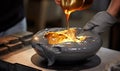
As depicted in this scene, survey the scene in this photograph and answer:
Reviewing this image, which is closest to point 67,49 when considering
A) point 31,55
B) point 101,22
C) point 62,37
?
point 62,37

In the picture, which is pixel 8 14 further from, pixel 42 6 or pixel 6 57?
pixel 42 6

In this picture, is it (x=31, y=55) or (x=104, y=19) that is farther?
(x=104, y=19)

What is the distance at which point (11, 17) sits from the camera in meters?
1.68

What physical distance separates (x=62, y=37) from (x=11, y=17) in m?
0.61

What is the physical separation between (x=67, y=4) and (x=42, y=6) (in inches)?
83.7

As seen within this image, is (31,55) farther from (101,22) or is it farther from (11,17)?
(11,17)

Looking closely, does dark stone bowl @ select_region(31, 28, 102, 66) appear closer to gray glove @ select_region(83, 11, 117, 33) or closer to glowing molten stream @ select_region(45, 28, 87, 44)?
glowing molten stream @ select_region(45, 28, 87, 44)

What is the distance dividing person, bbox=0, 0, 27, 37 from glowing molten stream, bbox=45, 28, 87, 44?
0.54m

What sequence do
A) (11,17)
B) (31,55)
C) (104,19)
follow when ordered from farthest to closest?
1. (11,17)
2. (104,19)
3. (31,55)

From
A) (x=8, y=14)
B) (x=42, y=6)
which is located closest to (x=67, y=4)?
(x=8, y=14)

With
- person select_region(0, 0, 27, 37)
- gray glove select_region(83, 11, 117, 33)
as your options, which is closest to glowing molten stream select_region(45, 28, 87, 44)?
gray glove select_region(83, 11, 117, 33)

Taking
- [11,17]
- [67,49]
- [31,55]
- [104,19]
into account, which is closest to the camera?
[67,49]

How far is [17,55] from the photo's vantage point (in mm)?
1246

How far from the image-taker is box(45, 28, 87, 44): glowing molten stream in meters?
1.13
